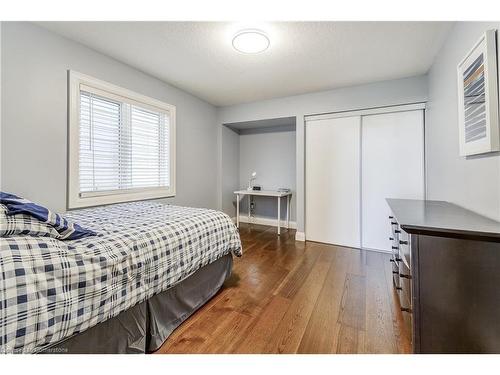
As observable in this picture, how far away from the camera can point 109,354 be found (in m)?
1.08

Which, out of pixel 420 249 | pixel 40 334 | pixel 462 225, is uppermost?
pixel 462 225

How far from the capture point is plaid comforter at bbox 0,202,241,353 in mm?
790

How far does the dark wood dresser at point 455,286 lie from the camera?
3.23ft

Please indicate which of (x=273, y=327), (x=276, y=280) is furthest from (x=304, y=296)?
(x=273, y=327)

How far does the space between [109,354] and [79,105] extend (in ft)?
7.04

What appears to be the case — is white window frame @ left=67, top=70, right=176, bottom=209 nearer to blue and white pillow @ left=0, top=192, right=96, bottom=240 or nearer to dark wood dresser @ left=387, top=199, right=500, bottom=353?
blue and white pillow @ left=0, top=192, right=96, bottom=240

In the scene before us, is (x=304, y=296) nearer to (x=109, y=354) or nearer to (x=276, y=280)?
(x=276, y=280)

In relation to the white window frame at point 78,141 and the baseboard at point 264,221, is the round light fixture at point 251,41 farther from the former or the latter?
the baseboard at point 264,221

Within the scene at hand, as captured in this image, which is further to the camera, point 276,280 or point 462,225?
point 276,280

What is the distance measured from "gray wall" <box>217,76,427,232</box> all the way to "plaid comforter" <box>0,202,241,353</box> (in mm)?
2279

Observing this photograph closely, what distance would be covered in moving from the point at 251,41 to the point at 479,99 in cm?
170

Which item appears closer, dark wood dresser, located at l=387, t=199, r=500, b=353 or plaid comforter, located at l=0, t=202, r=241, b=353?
plaid comforter, located at l=0, t=202, r=241, b=353

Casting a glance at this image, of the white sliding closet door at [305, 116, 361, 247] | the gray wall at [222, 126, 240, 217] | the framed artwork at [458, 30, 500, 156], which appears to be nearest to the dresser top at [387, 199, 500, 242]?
the framed artwork at [458, 30, 500, 156]

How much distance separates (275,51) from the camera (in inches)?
85.0
